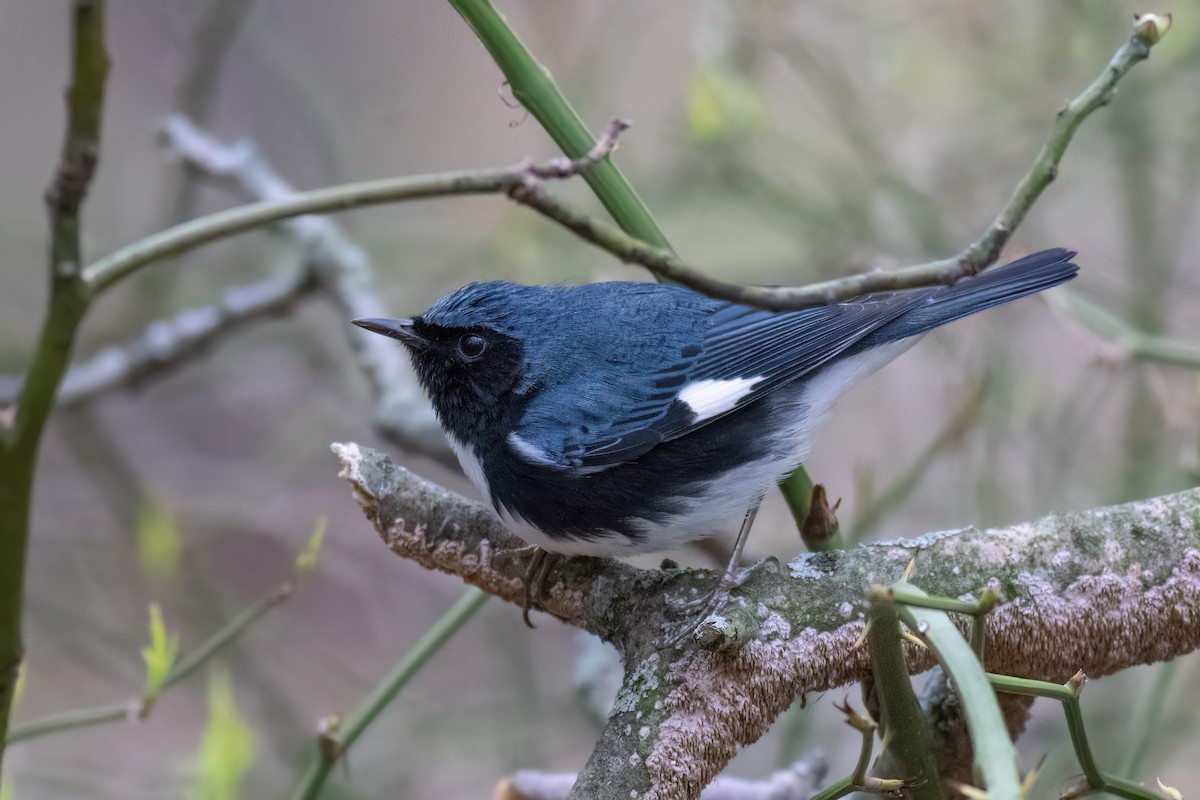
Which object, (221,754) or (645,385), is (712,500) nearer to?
(645,385)

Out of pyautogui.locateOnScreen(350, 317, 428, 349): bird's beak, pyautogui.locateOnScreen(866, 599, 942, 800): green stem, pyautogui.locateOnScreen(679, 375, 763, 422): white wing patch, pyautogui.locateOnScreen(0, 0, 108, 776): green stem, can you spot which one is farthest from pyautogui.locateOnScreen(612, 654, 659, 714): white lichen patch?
pyautogui.locateOnScreen(350, 317, 428, 349): bird's beak

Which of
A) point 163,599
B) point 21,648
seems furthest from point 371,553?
point 21,648

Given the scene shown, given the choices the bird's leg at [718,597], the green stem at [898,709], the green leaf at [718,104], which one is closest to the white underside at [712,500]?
the bird's leg at [718,597]

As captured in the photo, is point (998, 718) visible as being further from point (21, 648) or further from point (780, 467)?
point (780, 467)

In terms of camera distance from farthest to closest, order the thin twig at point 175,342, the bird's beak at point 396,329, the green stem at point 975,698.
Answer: the thin twig at point 175,342, the bird's beak at point 396,329, the green stem at point 975,698

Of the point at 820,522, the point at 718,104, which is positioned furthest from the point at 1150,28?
the point at 718,104

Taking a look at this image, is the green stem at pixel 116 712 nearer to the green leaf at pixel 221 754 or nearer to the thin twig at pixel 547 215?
the green leaf at pixel 221 754

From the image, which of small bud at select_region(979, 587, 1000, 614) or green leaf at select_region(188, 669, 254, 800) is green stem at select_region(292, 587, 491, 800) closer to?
green leaf at select_region(188, 669, 254, 800)
